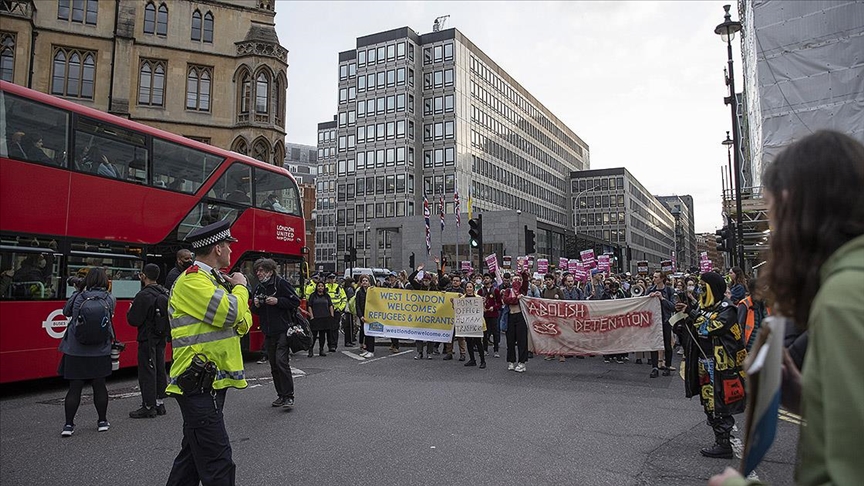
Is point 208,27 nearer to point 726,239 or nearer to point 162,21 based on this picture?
point 162,21

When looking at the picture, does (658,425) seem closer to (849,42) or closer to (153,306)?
(153,306)

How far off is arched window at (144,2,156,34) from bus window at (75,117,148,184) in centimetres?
2316

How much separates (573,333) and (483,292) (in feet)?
8.50

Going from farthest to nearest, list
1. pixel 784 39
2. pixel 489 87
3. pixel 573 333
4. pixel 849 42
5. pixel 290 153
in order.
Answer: pixel 290 153 → pixel 489 87 → pixel 784 39 → pixel 849 42 → pixel 573 333

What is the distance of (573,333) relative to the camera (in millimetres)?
12406

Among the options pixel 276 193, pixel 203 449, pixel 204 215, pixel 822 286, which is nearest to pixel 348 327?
pixel 276 193

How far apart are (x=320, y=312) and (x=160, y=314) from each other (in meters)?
6.71

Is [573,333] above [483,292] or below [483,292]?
below

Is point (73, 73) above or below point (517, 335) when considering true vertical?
above

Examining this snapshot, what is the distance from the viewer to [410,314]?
14.5 metres

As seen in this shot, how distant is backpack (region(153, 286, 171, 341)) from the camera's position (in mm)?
7484

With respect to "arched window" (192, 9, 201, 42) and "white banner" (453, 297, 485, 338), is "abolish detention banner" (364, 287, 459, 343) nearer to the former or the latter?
"white banner" (453, 297, 485, 338)

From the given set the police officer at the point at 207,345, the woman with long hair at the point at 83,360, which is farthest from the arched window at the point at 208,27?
the police officer at the point at 207,345

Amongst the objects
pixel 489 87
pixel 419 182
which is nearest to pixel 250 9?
pixel 419 182
